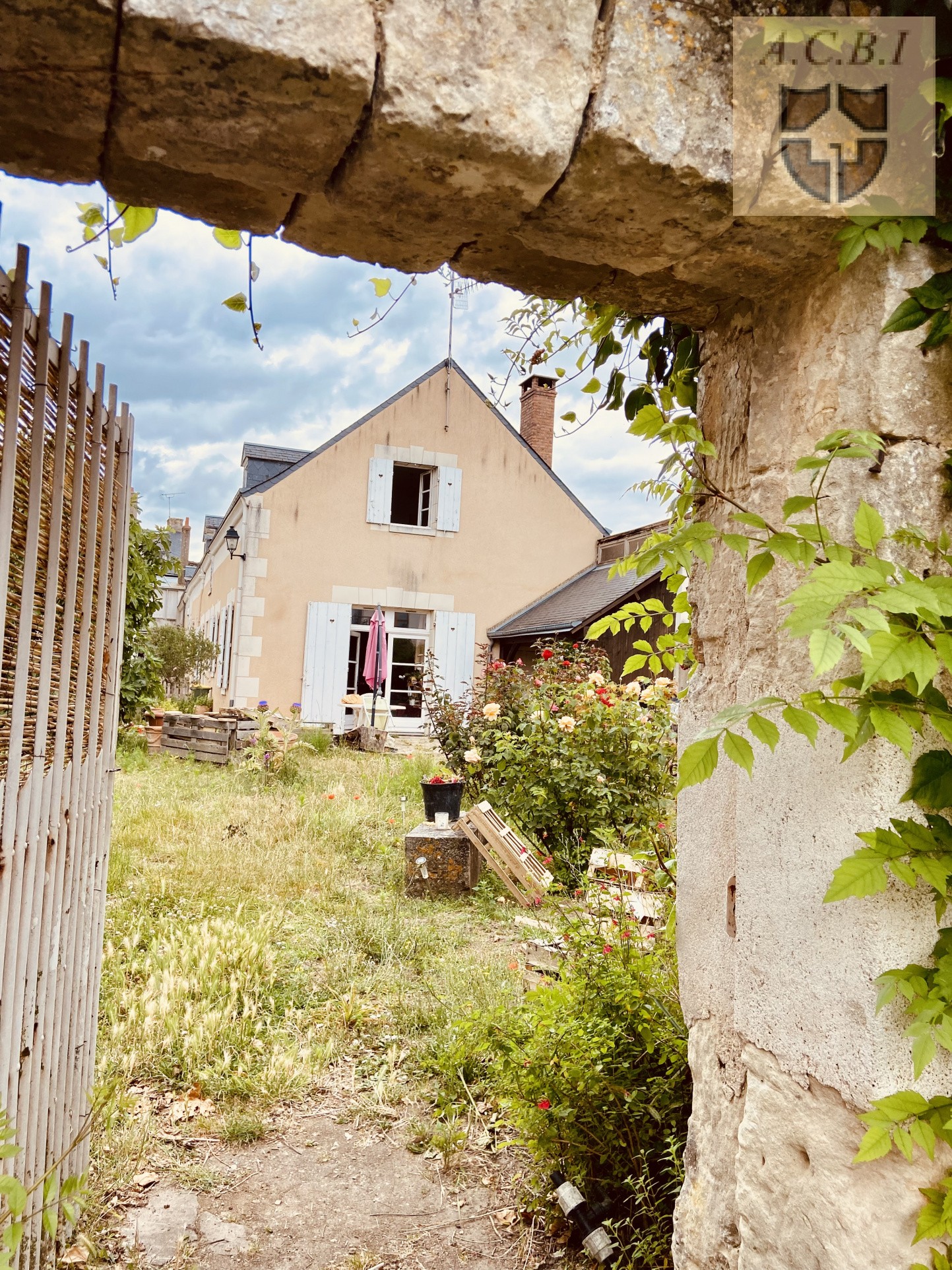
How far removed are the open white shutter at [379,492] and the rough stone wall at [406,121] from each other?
11.4 metres

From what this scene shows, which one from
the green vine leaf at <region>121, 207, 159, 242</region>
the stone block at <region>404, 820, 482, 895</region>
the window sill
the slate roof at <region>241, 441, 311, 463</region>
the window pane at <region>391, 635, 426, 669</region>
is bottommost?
the stone block at <region>404, 820, 482, 895</region>

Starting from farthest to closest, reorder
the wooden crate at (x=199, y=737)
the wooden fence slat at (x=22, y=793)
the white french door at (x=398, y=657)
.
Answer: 1. the white french door at (x=398, y=657)
2. the wooden crate at (x=199, y=737)
3. the wooden fence slat at (x=22, y=793)

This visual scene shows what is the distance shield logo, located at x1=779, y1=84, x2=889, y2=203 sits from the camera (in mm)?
1408

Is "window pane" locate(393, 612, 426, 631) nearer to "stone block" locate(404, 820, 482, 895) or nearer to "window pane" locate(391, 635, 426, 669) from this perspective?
"window pane" locate(391, 635, 426, 669)

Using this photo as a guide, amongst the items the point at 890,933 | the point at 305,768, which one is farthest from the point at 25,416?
the point at 305,768

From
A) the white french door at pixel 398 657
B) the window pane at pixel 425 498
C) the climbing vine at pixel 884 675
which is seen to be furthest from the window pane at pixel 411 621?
the climbing vine at pixel 884 675

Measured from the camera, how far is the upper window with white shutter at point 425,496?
42.2 ft

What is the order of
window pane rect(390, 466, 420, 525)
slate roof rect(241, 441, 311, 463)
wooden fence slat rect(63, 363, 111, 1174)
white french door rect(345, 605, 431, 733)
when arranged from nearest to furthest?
1. wooden fence slat rect(63, 363, 111, 1174)
2. white french door rect(345, 605, 431, 733)
3. slate roof rect(241, 441, 311, 463)
4. window pane rect(390, 466, 420, 525)

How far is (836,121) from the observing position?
142cm

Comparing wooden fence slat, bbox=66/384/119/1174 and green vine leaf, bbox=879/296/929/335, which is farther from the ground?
green vine leaf, bbox=879/296/929/335

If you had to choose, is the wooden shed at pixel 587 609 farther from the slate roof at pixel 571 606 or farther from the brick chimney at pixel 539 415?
the brick chimney at pixel 539 415

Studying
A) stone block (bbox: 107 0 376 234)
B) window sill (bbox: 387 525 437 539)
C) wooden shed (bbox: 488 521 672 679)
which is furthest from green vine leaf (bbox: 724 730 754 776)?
window sill (bbox: 387 525 437 539)

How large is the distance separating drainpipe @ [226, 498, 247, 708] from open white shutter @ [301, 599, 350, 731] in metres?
0.83

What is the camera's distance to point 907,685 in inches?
50.6
